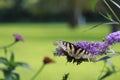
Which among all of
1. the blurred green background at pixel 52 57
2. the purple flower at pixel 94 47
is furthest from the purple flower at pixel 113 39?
the blurred green background at pixel 52 57

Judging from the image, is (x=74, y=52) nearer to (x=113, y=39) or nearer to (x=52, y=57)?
(x=113, y=39)

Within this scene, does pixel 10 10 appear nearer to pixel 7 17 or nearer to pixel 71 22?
pixel 7 17

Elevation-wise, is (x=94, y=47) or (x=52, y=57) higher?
(x=94, y=47)

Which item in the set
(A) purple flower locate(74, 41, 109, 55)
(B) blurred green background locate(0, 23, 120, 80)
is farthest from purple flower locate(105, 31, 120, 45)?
(B) blurred green background locate(0, 23, 120, 80)

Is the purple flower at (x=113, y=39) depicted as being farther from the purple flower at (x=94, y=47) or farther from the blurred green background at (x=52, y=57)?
the blurred green background at (x=52, y=57)

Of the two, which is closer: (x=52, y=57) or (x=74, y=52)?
(x=74, y=52)

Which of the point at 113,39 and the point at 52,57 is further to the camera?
the point at 52,57

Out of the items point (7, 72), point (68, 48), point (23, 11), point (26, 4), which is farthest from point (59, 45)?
point (23, 11)

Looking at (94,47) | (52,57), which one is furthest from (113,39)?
(52,57)

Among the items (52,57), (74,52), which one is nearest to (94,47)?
(74,52)
